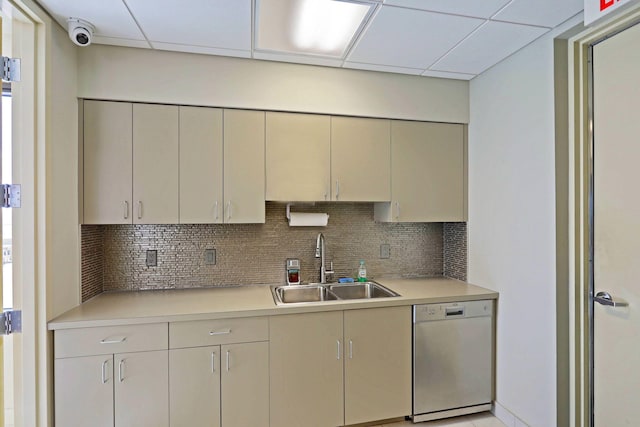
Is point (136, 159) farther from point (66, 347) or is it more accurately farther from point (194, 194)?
point (66, 347)

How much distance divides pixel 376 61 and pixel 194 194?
156 cm

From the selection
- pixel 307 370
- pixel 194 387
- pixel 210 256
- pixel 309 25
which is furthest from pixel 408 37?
pixel 194 387

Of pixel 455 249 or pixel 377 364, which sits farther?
pixel 455 249

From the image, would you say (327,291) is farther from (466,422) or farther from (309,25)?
(309,25)

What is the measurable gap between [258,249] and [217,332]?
0.81m

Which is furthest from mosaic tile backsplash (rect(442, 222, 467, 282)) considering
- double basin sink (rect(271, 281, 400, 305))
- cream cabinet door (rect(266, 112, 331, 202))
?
cream cabinet door (rect(266, 112, 331, 202))

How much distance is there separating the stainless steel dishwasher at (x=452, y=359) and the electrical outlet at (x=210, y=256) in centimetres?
152

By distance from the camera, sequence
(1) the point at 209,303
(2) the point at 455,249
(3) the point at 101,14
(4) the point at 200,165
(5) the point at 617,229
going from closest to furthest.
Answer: (5) the point at 617,229, (3) the point at 101,14, (1) the point at 209,303, (4) the point at 200,165, (2) the point at 455,249

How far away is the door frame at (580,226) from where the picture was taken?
1.84m

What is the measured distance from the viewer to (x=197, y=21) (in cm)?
186

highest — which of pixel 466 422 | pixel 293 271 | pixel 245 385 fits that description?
pixel 293 271

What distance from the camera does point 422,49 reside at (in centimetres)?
216

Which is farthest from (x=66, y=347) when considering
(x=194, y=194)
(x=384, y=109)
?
(x=384, y=109)

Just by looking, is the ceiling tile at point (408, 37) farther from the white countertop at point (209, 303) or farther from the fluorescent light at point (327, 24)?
the white countertop at point (209, 303)
